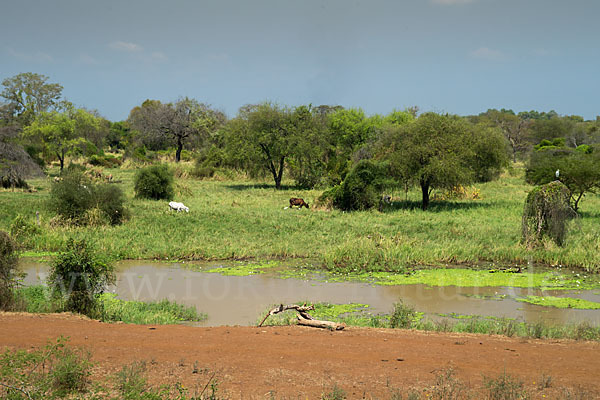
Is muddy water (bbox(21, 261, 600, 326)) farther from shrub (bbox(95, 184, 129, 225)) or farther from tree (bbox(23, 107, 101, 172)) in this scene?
tree (bbox(23, 107, 101, 172))

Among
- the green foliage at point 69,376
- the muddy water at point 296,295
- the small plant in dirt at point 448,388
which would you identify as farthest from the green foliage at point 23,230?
the small plant in dirt at point 448,388

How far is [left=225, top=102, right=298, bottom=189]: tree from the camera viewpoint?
31.0m

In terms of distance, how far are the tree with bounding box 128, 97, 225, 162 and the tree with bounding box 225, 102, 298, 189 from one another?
17300mm

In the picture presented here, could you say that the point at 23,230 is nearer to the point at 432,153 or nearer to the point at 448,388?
the point at 448,388

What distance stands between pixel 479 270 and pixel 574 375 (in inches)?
315

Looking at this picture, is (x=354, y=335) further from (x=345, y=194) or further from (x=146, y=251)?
(x=345, y=194)

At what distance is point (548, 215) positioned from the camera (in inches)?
595

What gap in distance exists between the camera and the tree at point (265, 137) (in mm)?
31047

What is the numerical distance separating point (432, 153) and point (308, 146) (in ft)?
30.4

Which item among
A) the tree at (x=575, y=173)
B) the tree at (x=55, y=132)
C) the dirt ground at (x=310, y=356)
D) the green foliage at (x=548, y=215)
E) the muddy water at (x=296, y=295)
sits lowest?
the muddy water at (x=296, y=295)

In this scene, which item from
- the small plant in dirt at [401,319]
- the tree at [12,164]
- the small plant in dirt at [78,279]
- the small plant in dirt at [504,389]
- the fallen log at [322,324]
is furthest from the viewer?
the tree at [12,164]

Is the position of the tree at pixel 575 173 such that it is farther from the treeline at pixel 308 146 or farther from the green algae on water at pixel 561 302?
the green algae on water at pixel 561 302

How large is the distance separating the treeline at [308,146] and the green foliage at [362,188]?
0.13 ft

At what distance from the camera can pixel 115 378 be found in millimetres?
6035
